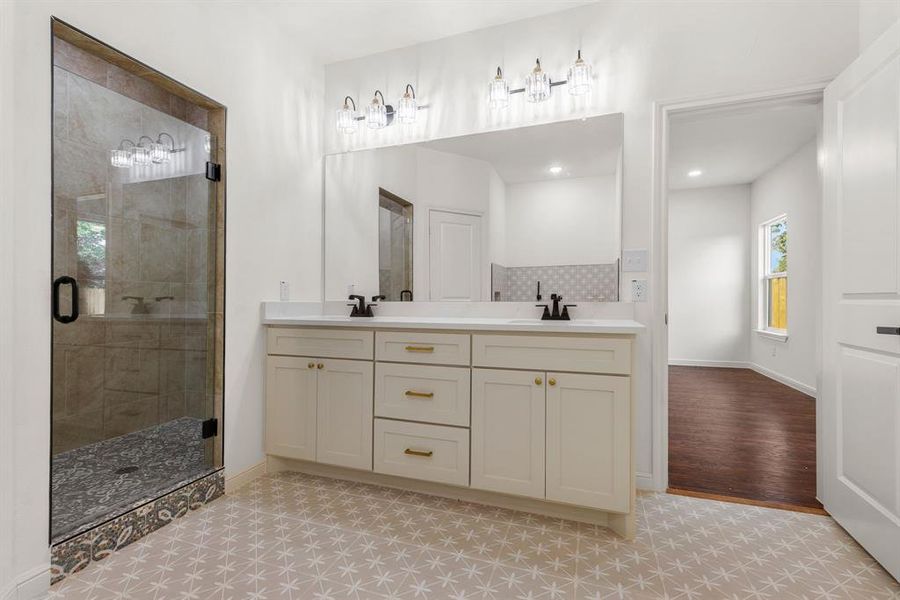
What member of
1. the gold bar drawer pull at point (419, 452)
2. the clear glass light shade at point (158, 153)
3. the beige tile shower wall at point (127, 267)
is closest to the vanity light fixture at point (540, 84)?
the beige tile shower wall at point (127, 267)

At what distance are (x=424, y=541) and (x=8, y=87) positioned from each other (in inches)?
81.4

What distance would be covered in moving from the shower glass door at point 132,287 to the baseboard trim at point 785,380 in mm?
5419

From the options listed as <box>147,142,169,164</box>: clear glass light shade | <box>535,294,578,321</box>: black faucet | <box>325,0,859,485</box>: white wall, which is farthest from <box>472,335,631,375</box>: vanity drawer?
<box>147,142,169,164</box>: clear glass light shade

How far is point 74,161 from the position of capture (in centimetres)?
209

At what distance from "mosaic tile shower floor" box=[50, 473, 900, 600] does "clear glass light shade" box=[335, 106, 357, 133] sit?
220cm

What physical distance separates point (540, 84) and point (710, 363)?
5.54m

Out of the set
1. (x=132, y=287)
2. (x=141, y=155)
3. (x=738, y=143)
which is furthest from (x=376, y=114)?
(x=738, y=143)

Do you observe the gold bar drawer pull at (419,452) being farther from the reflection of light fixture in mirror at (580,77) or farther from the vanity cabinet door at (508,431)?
the reflection of light fixture in mirror at (580,77)

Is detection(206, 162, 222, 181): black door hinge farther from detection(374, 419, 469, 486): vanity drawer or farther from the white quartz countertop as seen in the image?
detection(374, 419, 469, 486): vanity drawer

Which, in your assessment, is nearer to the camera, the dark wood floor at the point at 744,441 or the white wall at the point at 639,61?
the white wall at the point at 639,61

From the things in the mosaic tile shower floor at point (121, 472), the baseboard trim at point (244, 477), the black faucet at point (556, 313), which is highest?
the black faucet at point (556, 313)

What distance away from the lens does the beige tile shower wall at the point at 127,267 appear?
202 cm

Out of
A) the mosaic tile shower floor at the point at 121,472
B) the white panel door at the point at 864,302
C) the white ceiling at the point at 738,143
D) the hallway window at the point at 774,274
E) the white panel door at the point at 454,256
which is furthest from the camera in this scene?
the hallway window at the point at 774,274

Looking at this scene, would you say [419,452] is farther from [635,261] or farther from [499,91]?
[499,91]
